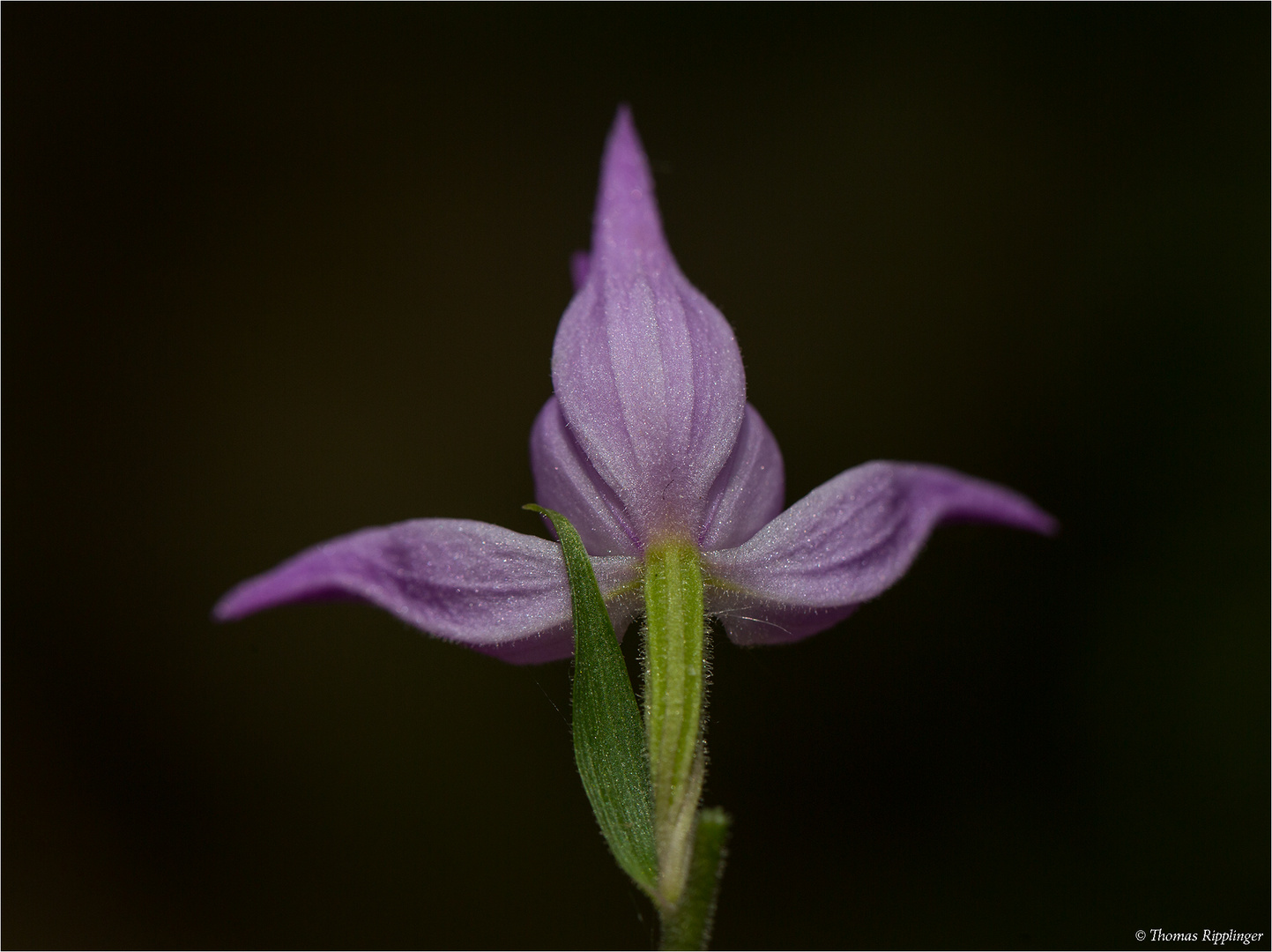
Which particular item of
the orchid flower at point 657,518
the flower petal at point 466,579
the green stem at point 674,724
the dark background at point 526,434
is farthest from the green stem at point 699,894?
the dark background at point 526,434

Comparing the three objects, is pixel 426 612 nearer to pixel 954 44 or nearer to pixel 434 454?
pixel 434 454

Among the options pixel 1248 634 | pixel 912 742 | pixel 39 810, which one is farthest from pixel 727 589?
pixel 39 810

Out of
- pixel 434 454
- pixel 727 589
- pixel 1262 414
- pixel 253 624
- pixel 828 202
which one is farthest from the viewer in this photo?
pixel 828 202

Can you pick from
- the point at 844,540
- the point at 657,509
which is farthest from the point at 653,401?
the point at 844,540

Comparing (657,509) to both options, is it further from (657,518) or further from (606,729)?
(606,729)

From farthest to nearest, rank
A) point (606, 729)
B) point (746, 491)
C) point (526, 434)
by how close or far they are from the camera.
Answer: point (526, 434), point (746, 491), point (606, 729)

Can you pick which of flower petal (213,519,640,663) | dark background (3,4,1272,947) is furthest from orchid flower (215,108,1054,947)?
dark background (3,4,1272,947)
